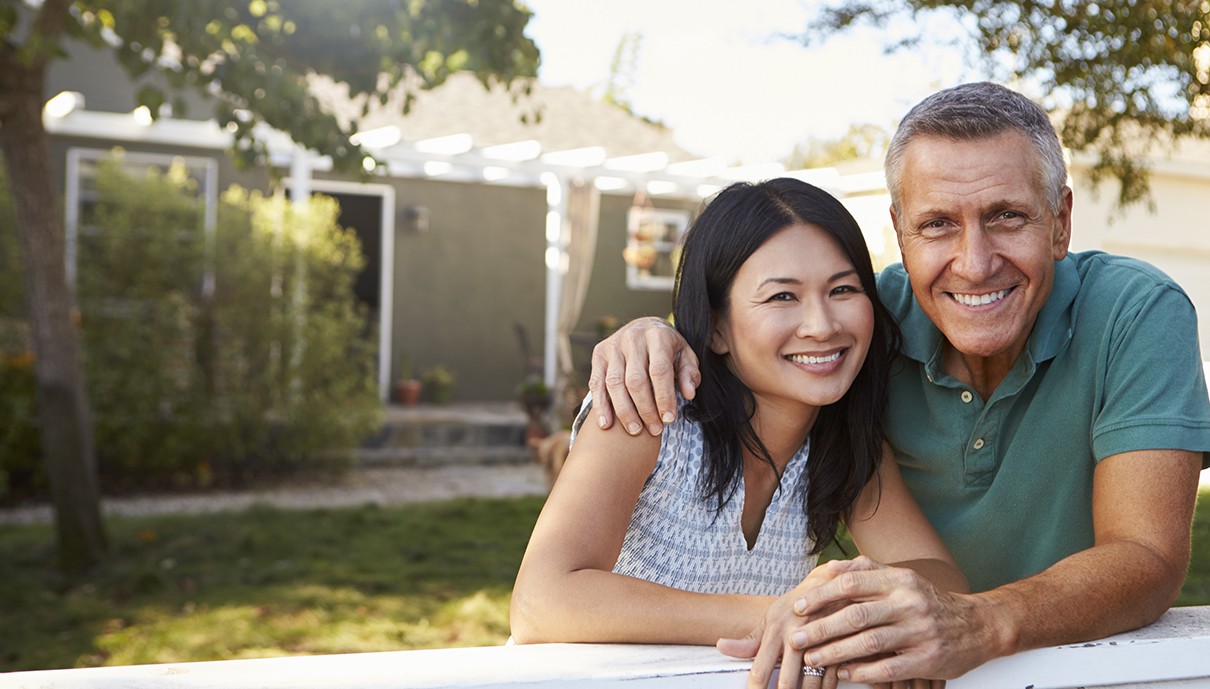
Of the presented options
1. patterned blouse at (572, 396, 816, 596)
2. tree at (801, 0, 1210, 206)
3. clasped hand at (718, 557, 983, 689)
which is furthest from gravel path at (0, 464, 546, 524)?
clasped hand at (718, 557, 983, 689)

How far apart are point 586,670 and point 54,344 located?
5996 mm

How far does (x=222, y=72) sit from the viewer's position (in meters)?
5.82

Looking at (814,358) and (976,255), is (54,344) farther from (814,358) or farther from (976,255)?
(976,255)

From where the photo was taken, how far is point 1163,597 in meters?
1.71

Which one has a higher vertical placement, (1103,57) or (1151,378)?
(1103,57)

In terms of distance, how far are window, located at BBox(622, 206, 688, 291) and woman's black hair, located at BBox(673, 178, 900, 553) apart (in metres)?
13.2

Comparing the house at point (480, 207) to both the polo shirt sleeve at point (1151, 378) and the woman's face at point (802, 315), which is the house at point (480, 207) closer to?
the woman's face at point (802, 315)

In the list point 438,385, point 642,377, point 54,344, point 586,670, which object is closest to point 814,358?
point 642,377

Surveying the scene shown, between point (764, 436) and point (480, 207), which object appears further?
point (480, 207)

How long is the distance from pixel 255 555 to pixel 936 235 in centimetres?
555

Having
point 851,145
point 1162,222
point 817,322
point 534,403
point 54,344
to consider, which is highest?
point 851,145

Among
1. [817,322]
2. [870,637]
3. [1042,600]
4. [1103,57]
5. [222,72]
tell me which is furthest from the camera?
[222,72]

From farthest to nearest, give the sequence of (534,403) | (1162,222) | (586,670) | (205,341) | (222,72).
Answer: (534,403), (205,341), (1162,222), (222,72), (586,670)

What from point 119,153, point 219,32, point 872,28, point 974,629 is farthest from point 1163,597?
point 119,153
